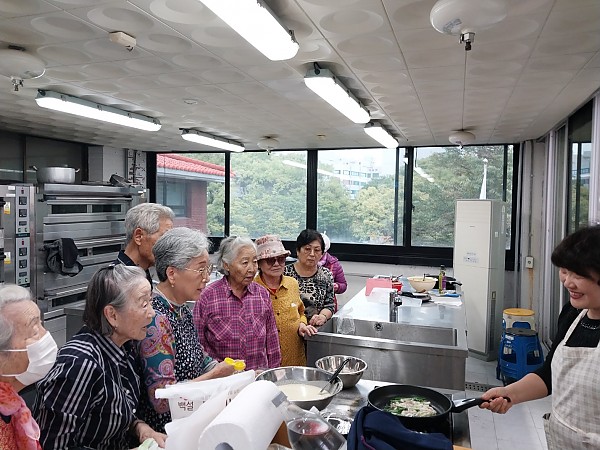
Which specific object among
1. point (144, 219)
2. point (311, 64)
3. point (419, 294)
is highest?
point (311, 64)

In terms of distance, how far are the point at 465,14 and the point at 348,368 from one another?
156cm

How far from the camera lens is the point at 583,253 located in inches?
60.4

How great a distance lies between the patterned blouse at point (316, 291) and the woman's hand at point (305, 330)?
36 cm

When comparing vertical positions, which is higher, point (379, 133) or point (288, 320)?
point (379, 133)

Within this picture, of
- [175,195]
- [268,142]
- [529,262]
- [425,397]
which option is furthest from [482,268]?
[175,195]

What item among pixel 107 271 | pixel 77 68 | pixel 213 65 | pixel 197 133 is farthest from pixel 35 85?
pixel 107 271

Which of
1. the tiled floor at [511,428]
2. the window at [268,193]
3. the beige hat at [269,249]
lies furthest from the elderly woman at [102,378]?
the window at [268,193]

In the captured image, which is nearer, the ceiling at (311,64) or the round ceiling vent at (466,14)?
the round ceiling vent at (466,14)

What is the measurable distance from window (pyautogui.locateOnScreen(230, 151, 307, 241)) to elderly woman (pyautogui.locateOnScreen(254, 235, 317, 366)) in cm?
453

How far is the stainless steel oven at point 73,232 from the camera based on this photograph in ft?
14.5

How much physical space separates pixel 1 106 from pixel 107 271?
367cm

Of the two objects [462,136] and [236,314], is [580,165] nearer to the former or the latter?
[462,136]

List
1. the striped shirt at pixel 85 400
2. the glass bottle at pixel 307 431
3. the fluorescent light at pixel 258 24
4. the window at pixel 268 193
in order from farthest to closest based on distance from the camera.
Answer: the window at pixel 268 193 < the fluorescent light at pixel 258 24 < the striped shirt at pixel 85 400 < the glass bottle at pixel 307 431

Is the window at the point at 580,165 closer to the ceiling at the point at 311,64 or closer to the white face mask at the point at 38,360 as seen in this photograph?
the ceiling at the point at 311,64
